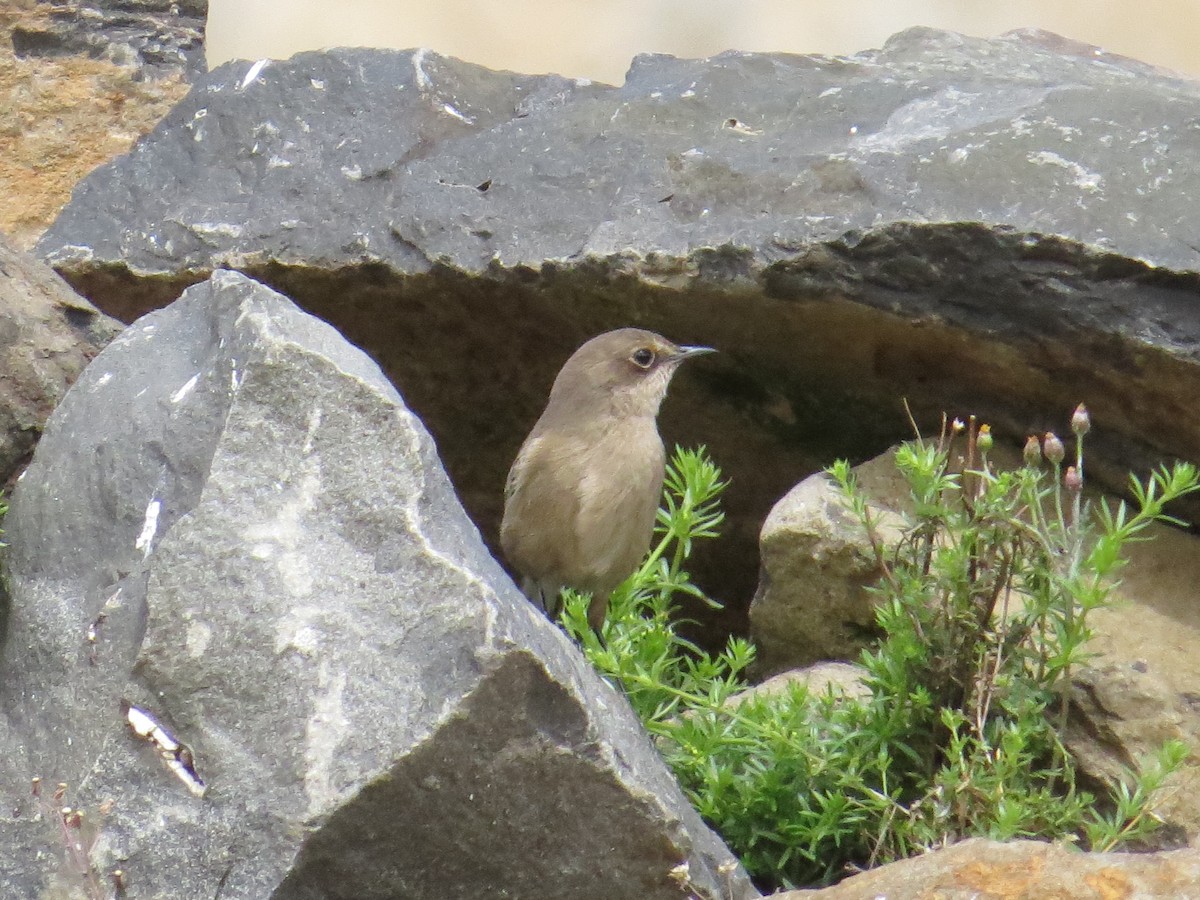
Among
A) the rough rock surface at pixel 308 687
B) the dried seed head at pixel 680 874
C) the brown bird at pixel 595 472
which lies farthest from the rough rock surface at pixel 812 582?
the dried seed head at pixel 680 874

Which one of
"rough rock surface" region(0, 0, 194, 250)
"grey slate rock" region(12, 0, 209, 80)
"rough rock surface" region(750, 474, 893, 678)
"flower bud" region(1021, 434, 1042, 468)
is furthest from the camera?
"grey slate rock" region(12, 0, 209, 80)

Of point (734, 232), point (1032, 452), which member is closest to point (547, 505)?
point (734, 232)

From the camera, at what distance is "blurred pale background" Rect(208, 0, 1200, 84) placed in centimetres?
905

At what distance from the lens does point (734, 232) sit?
5.32 meters

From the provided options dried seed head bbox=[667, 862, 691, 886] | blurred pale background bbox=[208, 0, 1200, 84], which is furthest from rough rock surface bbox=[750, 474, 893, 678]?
blurred pale background bbox=[208, 0, 1200, 84]

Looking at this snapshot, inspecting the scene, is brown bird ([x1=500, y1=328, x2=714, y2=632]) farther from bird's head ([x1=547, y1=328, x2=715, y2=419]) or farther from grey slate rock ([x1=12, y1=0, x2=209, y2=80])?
grey slate rock ([x1=12, y1=0, x2=209, y2=80])

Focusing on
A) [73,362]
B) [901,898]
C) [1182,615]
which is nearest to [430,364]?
[73,362]

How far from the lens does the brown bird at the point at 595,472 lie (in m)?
5.64

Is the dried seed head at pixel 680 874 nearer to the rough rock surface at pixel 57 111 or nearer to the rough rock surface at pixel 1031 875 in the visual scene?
the rough rock surface at pixel 1031 875

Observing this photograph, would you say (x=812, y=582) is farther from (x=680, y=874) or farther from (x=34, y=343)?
(x=34, y=343)

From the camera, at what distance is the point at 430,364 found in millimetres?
6121

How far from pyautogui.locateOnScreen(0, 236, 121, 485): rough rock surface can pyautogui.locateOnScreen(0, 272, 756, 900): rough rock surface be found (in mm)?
751

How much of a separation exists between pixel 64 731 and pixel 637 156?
284 cm

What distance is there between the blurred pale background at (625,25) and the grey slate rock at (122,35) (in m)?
1.52
